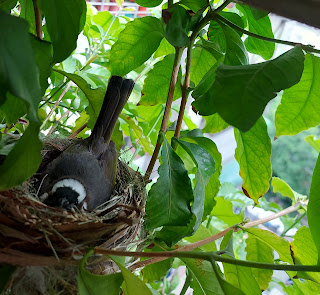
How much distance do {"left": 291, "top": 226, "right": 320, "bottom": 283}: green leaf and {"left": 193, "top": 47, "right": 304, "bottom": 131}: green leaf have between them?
1.13 ft

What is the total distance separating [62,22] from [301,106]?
1.35 ft

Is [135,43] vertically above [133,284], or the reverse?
[135,43]

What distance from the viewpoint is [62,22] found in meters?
0.43

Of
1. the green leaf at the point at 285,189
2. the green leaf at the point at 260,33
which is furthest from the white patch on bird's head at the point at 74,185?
the green leaf at the point at 285,189

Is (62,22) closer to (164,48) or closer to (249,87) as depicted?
(249,87)

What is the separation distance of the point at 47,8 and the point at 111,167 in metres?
0.39

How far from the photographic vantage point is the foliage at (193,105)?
36cm

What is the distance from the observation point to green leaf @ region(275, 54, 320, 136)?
23.9 inches

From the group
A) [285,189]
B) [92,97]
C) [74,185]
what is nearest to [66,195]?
[74,185]

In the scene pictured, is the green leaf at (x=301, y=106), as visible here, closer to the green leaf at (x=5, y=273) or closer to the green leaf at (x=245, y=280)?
the green leaf at (x=245, y=280)

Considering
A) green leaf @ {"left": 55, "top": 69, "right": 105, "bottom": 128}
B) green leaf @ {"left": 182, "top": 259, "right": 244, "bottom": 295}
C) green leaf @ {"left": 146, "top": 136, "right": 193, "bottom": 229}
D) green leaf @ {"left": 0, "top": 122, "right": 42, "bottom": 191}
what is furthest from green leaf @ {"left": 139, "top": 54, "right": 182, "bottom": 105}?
green leaf @ {"left": 0, "top": 122, "right": 42, "bottom": 191}

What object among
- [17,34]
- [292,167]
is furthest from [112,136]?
[292,167]

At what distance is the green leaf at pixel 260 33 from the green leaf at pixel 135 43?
0.55ft

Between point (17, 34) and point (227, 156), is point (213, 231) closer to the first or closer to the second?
point (17, 34)
